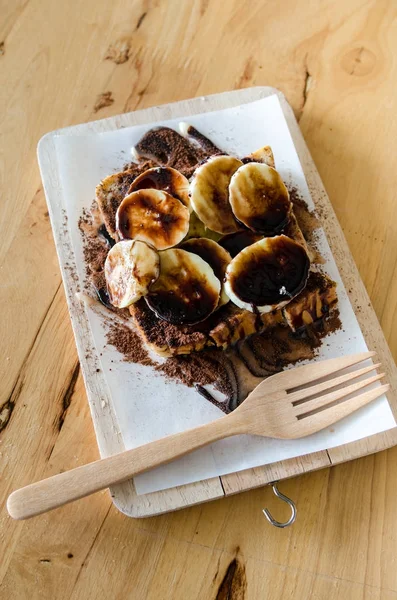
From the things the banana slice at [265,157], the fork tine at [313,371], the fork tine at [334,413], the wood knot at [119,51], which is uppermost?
the wood knot at [119,51]

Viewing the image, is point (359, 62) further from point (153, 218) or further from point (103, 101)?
point (153, 218)

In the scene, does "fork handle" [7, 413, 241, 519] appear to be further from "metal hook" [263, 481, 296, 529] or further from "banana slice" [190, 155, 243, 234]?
"banana slice" [190, 155, 243, 234]

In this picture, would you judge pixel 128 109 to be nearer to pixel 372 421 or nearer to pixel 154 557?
pixel 372 421

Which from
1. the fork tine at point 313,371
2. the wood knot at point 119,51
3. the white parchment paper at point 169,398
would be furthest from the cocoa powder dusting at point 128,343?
the wood knot at point 119,51

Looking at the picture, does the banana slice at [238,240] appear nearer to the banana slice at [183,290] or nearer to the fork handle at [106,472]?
the banana slice at [183,290]

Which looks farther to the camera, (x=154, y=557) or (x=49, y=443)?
(x=49, y=443)

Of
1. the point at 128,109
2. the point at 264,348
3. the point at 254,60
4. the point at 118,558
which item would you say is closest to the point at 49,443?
the point at 118,558
